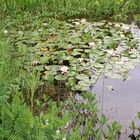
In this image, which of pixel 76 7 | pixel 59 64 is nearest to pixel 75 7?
pixel 76 7

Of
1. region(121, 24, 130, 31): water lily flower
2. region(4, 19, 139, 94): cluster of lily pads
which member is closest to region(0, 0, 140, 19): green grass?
region(4, 19, 139, 94): cluster of lily pads

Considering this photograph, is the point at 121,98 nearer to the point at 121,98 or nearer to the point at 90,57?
the point at 121,98

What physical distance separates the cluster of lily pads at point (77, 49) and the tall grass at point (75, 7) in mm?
430

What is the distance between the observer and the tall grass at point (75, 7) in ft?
18.1

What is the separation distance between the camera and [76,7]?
19.0 ft

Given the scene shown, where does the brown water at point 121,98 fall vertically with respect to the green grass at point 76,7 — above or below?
below

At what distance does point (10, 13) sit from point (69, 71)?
204 centimetres

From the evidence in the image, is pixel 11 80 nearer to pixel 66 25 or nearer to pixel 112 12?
pixel 66 25

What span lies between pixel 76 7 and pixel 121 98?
9.12ft

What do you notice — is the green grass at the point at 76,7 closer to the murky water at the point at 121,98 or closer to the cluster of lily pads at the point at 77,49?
the cluster of lily pads at the point at 77,49

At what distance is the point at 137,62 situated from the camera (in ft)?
13.0

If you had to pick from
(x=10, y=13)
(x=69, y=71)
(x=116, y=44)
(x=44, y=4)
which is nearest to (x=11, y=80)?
(x=69, y=71)

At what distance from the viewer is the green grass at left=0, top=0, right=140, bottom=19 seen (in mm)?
5514

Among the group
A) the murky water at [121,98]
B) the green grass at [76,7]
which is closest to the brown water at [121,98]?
the murky water at [121,98]
